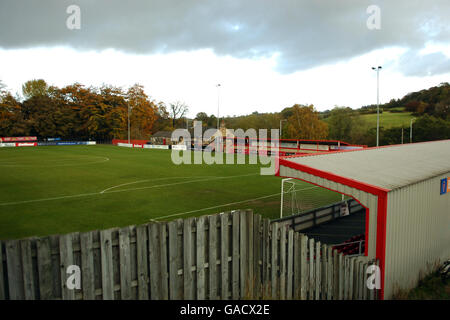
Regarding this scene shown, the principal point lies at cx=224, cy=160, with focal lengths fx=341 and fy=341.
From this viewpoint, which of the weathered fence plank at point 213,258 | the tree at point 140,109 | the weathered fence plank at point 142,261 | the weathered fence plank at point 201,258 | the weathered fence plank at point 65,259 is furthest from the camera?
the tree at point 140,109

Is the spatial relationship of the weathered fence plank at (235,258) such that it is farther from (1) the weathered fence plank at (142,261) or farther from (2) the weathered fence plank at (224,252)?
(1) the weathered fence plank at (142,261)

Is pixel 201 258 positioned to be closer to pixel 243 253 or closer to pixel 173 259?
pixel 173 259

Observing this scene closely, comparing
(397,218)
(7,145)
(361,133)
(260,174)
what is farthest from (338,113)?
(397,218)

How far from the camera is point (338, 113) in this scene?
82.5 meters

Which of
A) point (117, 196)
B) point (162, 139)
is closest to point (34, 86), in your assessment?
point (162, 139)

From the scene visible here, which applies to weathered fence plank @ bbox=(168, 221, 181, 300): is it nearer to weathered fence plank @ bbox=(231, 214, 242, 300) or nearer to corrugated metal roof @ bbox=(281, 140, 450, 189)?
weathered fence plank @ bbox=(231, 214, 242, 300)

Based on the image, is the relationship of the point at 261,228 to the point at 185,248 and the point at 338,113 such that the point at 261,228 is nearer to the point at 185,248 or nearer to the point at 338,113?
the point at 185,248

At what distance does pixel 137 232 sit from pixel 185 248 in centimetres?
A: 88

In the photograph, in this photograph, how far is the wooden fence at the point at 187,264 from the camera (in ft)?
14.8

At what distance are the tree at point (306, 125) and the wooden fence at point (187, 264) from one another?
66.2 m

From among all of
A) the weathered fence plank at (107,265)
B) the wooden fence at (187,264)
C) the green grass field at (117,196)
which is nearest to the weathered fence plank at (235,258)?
the wooden fence at (187,264)

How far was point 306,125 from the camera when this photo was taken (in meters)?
71.1

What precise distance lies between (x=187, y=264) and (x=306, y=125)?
6829 cm
